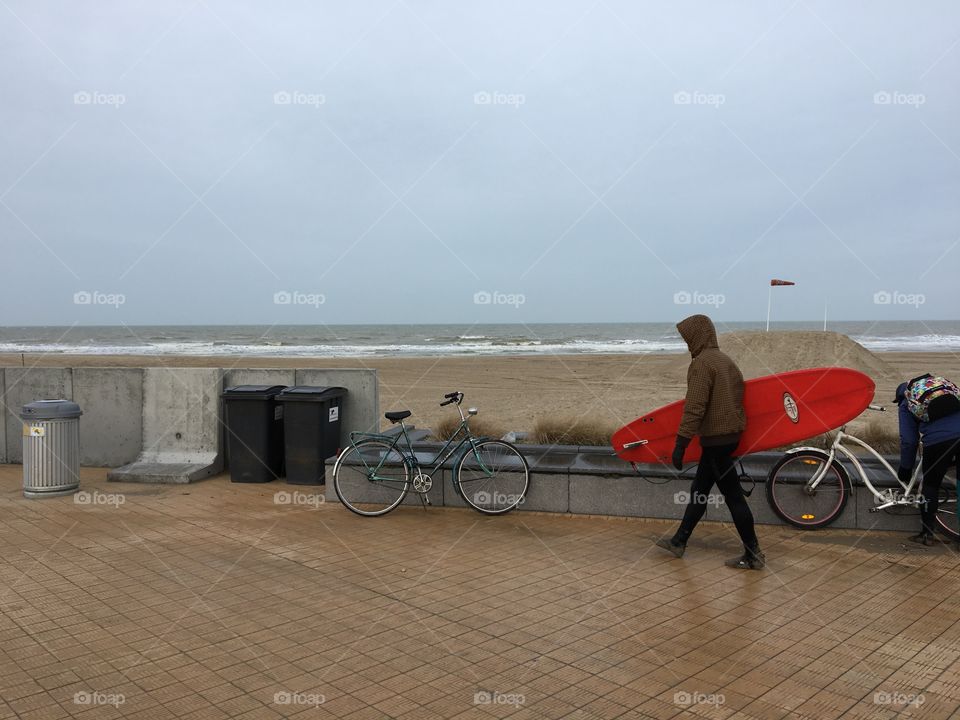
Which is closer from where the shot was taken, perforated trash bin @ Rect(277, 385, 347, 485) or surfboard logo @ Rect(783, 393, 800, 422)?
surfboard logo @ Rect(783, 393, 800, 422)

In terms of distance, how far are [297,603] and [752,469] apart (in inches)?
184

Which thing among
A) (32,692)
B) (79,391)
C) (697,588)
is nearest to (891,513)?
(697,588)

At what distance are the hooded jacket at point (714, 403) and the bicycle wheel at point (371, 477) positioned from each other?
3097mm

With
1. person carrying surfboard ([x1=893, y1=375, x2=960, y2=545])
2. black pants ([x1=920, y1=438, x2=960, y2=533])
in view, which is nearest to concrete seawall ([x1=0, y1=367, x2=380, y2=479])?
person carrying surfboard ([x1=893, y1=375, x2=960, y2=545])

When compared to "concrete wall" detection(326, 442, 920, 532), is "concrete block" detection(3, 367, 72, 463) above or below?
above

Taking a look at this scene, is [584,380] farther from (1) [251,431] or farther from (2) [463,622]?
(2) [463,622]

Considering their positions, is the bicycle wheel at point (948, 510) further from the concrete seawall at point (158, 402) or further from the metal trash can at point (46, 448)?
the metal trash can at point (46, 448)

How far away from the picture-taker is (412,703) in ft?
11.8

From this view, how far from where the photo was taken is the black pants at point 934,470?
5.92m

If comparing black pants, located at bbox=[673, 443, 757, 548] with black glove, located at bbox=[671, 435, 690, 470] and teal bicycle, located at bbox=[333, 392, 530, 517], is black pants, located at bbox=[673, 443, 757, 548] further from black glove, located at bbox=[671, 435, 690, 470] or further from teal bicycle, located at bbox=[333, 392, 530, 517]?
teal bicycle, located at bbox=[333, 392, 530, 517]

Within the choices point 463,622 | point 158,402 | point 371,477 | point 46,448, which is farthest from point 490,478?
point 158,402

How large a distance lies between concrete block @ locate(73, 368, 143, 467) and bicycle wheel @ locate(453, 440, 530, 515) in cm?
518

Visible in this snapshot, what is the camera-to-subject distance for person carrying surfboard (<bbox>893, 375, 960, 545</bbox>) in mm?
5926

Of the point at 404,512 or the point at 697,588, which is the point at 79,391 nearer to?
the point at 404,512
